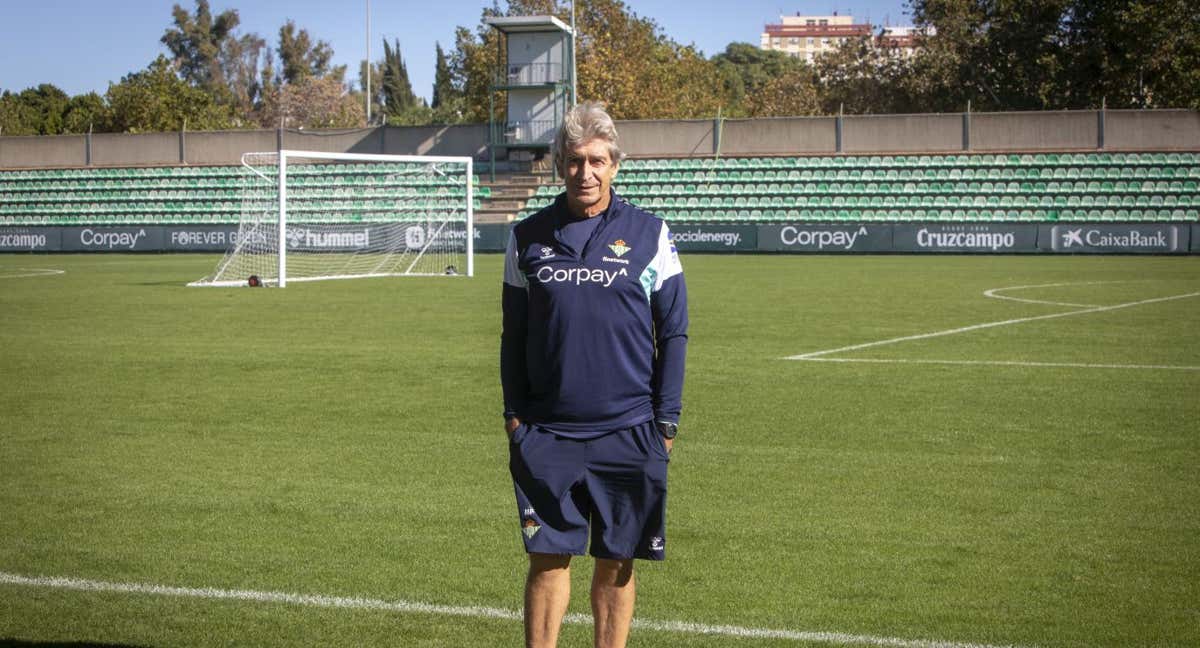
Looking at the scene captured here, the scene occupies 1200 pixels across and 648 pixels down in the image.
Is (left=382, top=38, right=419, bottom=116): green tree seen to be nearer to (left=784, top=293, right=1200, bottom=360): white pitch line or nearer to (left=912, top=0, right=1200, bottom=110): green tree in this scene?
(left=912, top=0, right=1200, bottom=110): green tree

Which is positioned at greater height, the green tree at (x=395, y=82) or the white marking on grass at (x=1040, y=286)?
the green tree at (x=395, y=82)

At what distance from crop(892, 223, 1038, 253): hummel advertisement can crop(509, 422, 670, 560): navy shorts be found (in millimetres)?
35156

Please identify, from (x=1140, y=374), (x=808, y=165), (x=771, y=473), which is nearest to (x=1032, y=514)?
(x=771, y=473)

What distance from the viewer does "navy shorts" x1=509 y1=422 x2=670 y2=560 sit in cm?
407

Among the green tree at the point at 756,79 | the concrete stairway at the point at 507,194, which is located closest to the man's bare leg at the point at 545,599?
the concrete stairway at the point at 507,194

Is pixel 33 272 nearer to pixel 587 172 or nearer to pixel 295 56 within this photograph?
pixel 587 172

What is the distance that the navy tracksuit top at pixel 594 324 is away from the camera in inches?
158

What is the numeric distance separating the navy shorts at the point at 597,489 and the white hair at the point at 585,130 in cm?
87

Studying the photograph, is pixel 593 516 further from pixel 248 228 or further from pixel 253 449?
pixel 248 228

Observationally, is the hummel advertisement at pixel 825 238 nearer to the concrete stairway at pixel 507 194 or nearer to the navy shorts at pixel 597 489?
the concrete stairway at pixel 507 194

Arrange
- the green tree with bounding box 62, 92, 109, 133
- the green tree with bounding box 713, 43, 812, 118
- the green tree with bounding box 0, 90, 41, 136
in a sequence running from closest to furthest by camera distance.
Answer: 1. the green tree with bounding box 62, 92, 109, 133
2. the green tree with bounding box 0, 90, 41, 136
3. the green tree with bounding box 713, 43, 812, 118

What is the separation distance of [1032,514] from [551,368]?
3.70 metres

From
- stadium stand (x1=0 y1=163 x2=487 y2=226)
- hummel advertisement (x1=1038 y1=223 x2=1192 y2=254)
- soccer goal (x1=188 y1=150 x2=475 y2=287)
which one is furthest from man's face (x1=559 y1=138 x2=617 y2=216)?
stadium stand (x1=0 y1=163 x2=487 y2=226)

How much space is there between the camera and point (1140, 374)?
1181 cm
